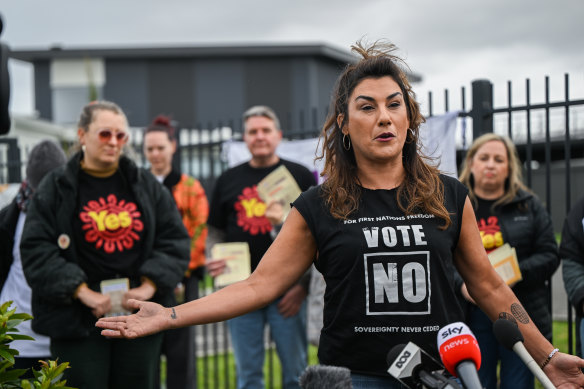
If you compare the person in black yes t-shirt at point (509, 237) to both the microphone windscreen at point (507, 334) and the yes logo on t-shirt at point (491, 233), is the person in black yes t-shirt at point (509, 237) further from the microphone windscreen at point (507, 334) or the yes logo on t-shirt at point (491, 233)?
the microphone windscreen at point (507, 334)

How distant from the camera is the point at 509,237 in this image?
4.58 metres

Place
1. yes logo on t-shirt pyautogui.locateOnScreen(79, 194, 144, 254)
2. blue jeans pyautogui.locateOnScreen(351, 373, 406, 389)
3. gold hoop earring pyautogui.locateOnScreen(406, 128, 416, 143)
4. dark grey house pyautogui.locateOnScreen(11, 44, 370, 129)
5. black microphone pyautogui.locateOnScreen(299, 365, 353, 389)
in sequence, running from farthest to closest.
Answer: dark grey house pyautogui.locateOnScreen(11, 44, 370, 129) < yes logo on t-shirt pyautogui.locateOnScreen(79, 194, 144, 254) < gold hoop earring pyautogui.locateOnScreen(406, 128, 416, 143) < blue jeans pyautogui.locateOnScreen(351, 373, 406, 389) < black microphone pyautogui.locateOnScreen(299, 365, 353, 389)

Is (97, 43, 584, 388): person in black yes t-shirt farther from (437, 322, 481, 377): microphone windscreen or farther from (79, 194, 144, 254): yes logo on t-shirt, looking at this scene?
(79, 194, 144, 254): yes logo on t-shirt

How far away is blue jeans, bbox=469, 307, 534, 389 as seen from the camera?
14.7ft

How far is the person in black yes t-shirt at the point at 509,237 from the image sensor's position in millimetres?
4492

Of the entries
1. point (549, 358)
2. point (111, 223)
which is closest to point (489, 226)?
point (549, 358)

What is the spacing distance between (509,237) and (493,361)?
0.85m

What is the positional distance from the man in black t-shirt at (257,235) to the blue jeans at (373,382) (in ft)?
9.30

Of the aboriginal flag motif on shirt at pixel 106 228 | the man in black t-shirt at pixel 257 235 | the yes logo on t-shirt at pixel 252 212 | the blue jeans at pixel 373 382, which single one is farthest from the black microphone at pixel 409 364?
the yes logo on t-shirt at pixel 252 212

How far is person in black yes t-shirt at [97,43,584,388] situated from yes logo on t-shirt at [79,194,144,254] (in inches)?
72.9

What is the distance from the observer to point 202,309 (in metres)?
2.50

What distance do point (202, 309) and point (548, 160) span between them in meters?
3.18

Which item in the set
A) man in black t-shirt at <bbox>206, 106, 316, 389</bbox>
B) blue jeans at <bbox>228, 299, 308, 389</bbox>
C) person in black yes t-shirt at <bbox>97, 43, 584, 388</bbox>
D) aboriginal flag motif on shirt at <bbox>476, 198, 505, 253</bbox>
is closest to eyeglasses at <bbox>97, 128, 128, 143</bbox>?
man in black t-shirt at <bbox>206, 106, 316, 389</bbox>

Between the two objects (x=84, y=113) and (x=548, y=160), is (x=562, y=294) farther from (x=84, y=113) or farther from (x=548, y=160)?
(x=84, y=113)
